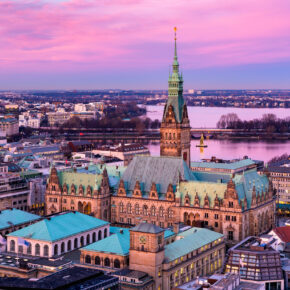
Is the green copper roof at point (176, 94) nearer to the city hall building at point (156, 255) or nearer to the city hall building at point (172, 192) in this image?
the city hall building at point (172, 192)

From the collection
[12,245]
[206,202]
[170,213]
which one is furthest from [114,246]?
[170,213]

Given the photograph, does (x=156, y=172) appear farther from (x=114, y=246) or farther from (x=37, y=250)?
(x=114, y=246)

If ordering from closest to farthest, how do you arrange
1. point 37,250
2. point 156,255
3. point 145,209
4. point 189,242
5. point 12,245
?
point 156,255 < point 189,242 < point 37,250 < point 12,245 < point 145,209

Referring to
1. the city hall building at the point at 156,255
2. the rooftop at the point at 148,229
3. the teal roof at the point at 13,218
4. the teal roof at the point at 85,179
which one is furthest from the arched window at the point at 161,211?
the rooftop at the point at 148,229

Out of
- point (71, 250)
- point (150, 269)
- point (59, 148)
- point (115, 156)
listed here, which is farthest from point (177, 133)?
point (59, 148)

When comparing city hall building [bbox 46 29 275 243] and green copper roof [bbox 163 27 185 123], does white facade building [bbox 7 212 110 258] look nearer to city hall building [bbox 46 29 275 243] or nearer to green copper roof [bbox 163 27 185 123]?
city hall building [bbox 46 29 275 243]

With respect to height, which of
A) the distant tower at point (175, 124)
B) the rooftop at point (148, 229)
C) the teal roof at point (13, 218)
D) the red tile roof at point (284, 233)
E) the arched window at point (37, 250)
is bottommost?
the arched window at point (37, 250)
